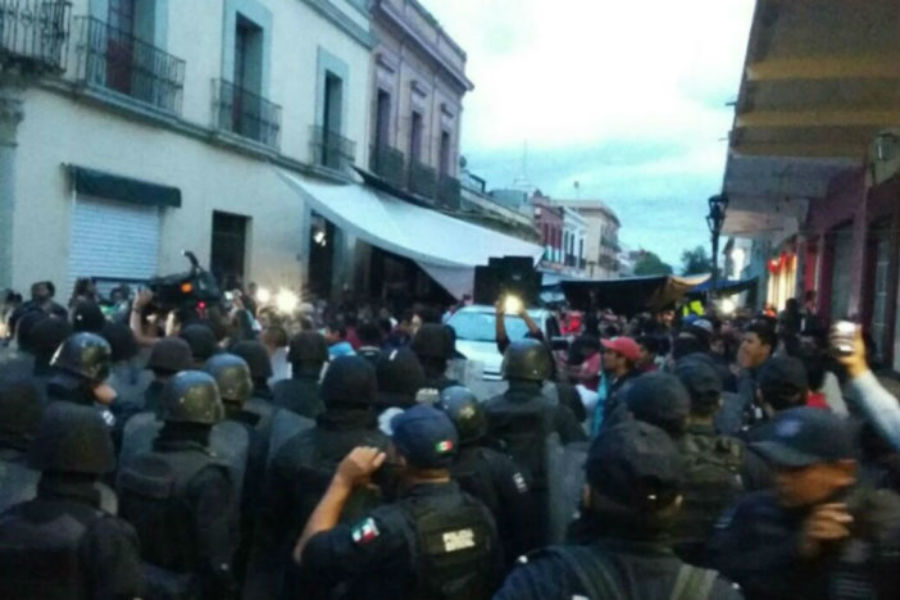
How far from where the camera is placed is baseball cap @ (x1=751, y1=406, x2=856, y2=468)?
302 cm

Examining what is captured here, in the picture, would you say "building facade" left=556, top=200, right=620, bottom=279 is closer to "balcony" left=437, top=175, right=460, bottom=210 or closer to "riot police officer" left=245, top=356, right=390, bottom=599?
"balcony" left=437, top=175, right=460, bottom=210

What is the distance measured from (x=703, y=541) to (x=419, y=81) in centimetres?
2741

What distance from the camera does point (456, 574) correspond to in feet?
12.3

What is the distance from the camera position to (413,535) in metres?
3.64

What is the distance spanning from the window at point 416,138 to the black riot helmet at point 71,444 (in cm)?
2718

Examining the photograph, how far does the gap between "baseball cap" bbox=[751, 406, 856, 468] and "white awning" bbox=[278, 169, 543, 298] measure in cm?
1620

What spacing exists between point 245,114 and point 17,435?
16.6m

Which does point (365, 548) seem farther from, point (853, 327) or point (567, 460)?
point (853, 327)

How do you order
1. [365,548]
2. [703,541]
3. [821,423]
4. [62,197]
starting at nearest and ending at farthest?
[821,423], [365,548], [703,541], [62,197]

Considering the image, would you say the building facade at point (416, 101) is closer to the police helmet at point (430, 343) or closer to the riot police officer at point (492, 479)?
the police helmet at point (430, 343)

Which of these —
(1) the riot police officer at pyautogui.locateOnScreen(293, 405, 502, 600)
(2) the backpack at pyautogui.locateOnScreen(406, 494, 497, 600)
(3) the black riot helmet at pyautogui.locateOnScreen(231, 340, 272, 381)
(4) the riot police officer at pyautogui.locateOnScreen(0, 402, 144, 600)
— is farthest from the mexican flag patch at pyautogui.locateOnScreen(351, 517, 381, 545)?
(3) the black riot helmet at pyautogui.locateOnScreen(231, 340, 272, 381)

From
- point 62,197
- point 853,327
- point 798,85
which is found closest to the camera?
point 853,327

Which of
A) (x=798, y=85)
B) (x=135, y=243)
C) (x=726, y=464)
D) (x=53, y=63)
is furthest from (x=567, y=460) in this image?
(x=135, y=243)

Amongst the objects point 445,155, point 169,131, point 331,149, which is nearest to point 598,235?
point 445,155
